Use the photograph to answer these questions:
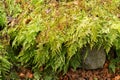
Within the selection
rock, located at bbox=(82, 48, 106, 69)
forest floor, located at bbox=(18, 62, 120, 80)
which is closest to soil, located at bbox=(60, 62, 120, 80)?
forest floor, located at bbox=(18, 62, 120, 80)

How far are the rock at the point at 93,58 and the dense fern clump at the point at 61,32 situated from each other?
0.38ft

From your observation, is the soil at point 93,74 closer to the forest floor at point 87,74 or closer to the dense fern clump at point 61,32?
the forest floor at point 87,74

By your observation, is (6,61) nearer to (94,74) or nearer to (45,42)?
(45,42)

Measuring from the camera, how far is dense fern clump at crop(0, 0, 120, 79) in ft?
14.2

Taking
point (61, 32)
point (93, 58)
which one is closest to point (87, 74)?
point (93, 58)

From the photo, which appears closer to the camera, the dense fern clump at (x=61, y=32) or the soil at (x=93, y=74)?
the dense fern clump at (x=61, y=32)

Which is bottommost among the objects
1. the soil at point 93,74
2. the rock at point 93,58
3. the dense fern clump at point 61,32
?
the soil at point 93,74

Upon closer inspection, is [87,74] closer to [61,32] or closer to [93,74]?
[93,74]

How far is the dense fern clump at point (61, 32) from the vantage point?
14.2 feet

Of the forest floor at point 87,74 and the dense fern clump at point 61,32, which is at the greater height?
the dense fern clump at point 61,32

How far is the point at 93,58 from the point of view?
462cm

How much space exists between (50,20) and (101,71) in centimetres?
119

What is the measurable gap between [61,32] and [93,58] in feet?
2.25

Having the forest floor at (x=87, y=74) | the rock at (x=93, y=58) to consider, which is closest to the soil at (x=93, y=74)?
the forest floor at (x=87, y=74)
